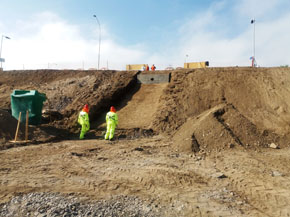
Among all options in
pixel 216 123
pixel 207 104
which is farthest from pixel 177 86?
pixel 216 123

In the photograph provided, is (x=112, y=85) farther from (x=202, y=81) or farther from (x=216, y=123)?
(x=216, y=123)

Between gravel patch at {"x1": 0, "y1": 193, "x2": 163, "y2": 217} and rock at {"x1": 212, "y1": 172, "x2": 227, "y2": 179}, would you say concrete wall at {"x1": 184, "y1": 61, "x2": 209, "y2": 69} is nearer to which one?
rock at {"x1": 212, "y1": 172, "x2": 227, "y2": 179}

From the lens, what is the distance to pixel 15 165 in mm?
6320

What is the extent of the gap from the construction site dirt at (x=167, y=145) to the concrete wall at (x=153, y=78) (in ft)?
0.99

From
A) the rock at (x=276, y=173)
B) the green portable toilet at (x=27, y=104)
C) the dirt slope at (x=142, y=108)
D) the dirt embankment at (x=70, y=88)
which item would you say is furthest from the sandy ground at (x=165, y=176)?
the dirt embankment at (x=70, y=88)

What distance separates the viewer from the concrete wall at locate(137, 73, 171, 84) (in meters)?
15.7

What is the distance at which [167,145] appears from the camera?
903cm

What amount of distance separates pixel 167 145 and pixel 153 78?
7.80m

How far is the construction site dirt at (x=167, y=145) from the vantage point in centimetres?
473

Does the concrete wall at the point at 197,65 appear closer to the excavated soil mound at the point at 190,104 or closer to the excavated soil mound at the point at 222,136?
the excavated soil mound at the point at 190,104

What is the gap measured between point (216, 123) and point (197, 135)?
0.94 m

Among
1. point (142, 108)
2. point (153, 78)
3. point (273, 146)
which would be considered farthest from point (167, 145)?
point (153, 78)

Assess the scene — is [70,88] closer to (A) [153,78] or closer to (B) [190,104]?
(A) [153,78]

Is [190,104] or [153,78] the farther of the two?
[153,78]
